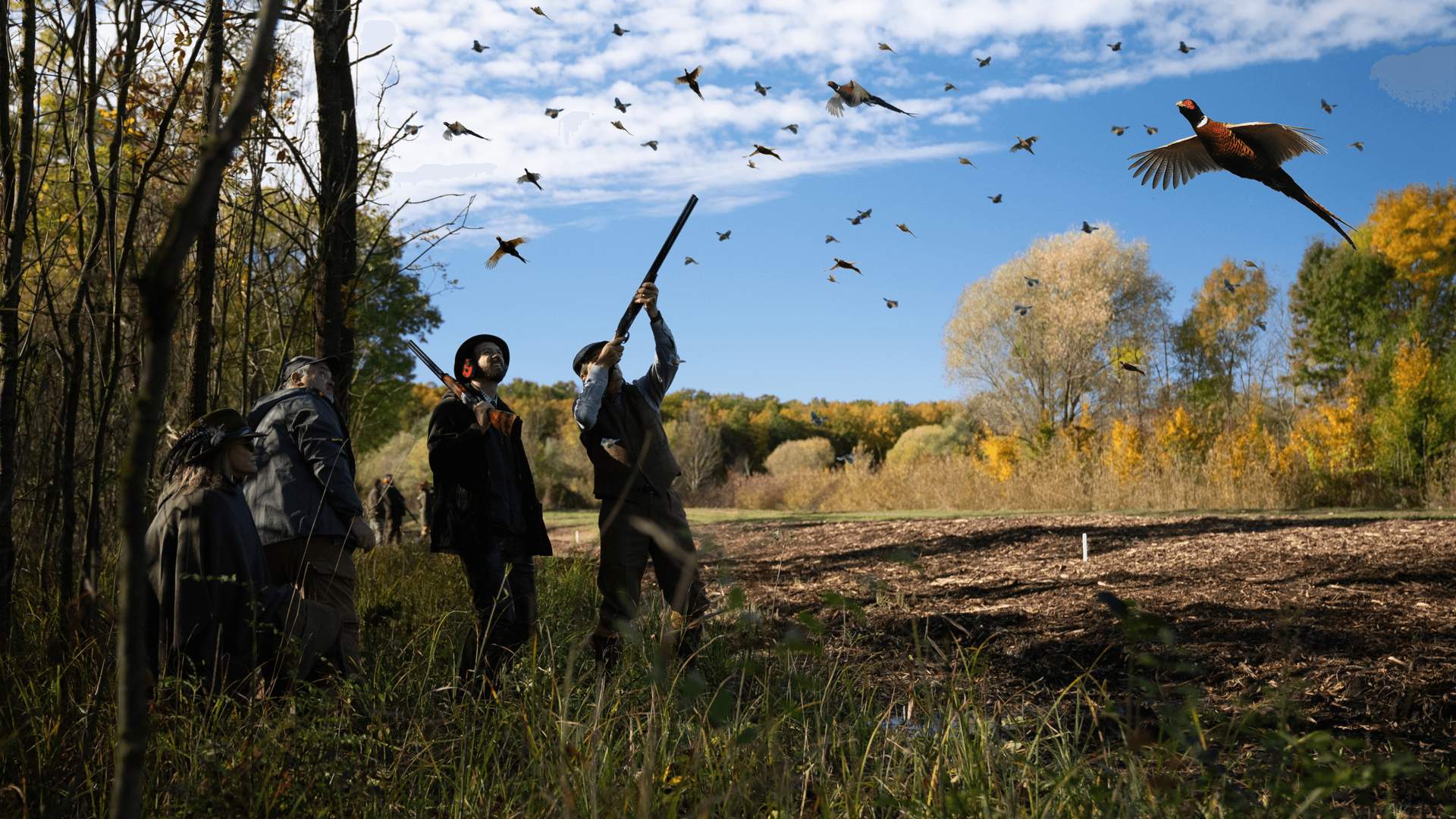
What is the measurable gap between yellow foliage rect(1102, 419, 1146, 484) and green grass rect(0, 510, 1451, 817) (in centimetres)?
1330

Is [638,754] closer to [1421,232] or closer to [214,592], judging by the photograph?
[214,592]

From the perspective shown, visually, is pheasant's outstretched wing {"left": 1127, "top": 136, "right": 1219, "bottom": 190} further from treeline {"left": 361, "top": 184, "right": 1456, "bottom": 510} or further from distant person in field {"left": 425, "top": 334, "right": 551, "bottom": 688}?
treeline {"left": 361, "top": 184, "right": 1456, "bottom": 510}

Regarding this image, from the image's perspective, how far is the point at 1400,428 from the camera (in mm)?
16031

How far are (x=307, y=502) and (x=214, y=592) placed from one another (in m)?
0.84

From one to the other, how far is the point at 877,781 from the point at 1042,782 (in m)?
0.38

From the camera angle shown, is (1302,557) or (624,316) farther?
(1302,557)

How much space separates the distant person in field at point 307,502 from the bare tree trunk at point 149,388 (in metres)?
2.89

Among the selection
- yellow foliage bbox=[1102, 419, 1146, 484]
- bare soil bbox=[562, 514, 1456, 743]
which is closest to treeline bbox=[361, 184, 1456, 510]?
yellow foliage bbox=[1102, 419, 1146, 484]

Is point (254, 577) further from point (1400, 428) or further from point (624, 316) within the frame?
point (1400, 428)

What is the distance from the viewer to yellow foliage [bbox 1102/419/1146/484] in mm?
16422

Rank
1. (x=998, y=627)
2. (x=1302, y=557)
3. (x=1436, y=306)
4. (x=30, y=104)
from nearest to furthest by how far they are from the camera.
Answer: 1. (x=30, y=104)
2. (x=998, y=627)
3. (x=1302, y=557)
4. (x=1436, y=306)

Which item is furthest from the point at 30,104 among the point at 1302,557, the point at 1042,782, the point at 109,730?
the point at 1302,557

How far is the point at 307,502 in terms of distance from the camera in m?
4.07

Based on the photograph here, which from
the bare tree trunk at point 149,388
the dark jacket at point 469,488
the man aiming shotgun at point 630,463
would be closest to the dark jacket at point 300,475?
the dark jacket at point 469,488
